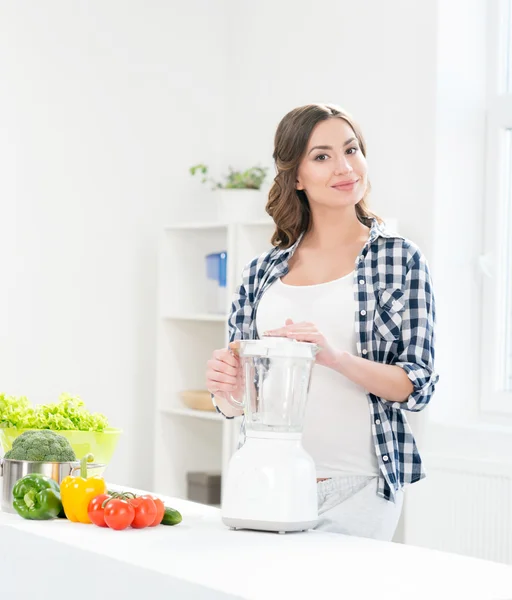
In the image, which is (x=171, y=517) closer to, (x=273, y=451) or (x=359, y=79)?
(x=273, y=451)

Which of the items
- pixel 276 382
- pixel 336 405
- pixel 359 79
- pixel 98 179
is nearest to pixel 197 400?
pixel 98 179

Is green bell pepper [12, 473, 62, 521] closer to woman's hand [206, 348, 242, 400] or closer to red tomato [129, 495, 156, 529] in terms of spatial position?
red tomato [129, 495, 156, 529]

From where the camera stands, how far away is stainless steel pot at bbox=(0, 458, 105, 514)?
1.79 meters

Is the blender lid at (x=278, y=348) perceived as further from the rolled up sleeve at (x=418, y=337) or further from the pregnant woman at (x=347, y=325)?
the rolled up sleeve at (x=418, y=337)

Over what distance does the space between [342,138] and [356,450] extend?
2.13 feet

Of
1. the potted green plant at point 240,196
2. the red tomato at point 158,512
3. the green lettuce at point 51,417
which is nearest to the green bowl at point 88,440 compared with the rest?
the green lettuce at point 51,417

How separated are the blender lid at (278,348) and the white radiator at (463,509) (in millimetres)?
1628

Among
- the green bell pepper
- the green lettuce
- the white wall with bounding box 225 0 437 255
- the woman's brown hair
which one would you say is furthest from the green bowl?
the white wall with bounding box 225 0 437 255

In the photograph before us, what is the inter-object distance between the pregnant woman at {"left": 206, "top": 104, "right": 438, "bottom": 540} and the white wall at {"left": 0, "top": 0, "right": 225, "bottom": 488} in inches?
70.1

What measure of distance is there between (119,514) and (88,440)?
41cm

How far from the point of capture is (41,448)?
70.9 inches

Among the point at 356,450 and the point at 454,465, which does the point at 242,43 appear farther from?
the point at 356,450

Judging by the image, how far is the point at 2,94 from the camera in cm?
356

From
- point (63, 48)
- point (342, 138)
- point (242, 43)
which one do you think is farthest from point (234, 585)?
point (242, 43)
